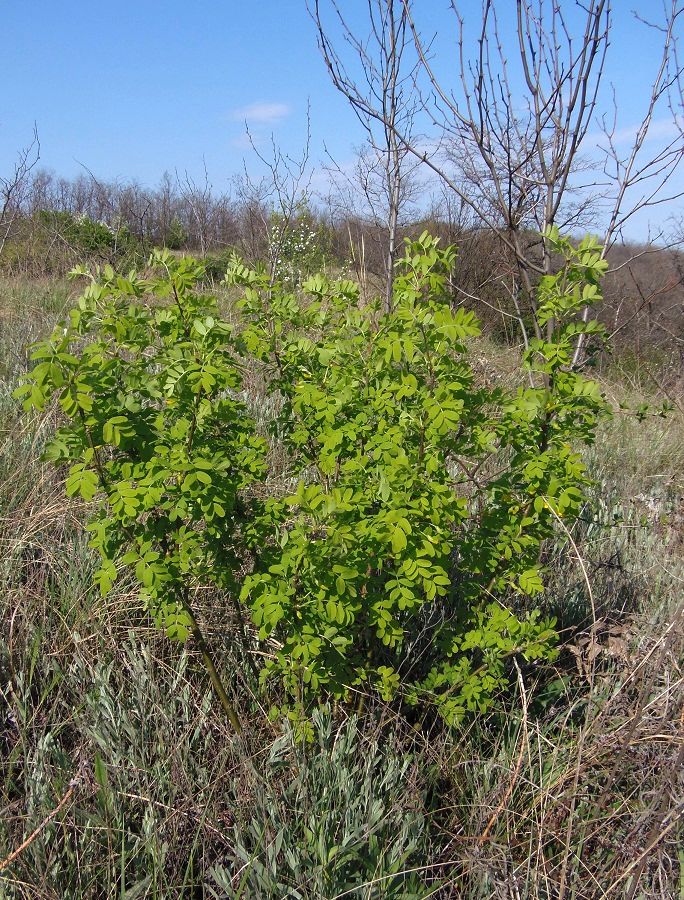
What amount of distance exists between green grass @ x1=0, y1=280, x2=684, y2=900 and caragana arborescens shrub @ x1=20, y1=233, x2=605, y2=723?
205 mm

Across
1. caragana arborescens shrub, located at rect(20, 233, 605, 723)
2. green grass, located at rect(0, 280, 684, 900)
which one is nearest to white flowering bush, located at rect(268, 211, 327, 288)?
green grass, located at rect(0, 280, 684, 900)

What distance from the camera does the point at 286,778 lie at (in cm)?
193

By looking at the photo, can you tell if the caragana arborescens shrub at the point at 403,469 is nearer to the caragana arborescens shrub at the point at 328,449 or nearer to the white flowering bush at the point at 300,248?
the caragana arborescens shrub at the point at 328,449

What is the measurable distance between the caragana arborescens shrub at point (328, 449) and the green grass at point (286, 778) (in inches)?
8.1

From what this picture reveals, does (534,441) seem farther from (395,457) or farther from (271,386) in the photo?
(271,386)

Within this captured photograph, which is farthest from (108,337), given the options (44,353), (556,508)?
(556,508)

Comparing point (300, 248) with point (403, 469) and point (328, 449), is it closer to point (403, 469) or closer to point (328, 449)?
point (328, 449)

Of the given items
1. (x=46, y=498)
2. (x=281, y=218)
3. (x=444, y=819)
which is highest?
(x=281, y=218)

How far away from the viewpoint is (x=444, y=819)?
2020 millimetres

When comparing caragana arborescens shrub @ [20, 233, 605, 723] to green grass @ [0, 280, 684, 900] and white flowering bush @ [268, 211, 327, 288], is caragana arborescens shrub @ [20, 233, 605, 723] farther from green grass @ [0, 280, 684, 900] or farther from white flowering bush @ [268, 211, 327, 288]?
white flowering bush @ [268, 211, 327, 288]

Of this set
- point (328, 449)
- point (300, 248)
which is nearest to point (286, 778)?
point (328, 449)

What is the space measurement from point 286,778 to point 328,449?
3.11ft

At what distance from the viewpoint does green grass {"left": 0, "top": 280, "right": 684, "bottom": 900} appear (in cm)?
162

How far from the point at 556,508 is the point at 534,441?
0.21m
